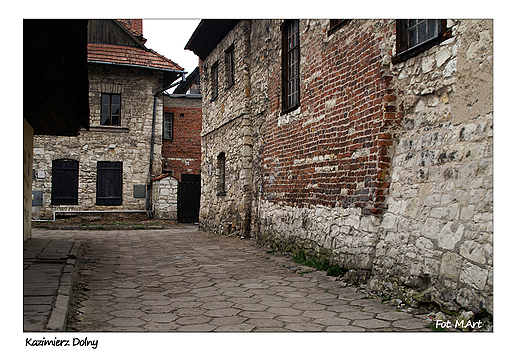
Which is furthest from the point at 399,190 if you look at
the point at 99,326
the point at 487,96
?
the point at 99,326

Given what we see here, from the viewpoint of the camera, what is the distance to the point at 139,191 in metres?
16.7

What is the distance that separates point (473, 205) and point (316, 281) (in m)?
2.34

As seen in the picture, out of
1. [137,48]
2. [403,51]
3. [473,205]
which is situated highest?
[137,48]

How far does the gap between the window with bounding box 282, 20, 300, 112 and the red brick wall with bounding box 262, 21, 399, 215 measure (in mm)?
346

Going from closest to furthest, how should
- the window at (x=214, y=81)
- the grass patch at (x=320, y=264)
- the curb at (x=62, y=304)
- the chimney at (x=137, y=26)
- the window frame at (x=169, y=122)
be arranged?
1. the curb at (x=62, y=304)
2. the grass patch at (x=320, y=264)
3. the window at (x=214, y=81)
4. the chimney at (x=137, y=26)
5. the window frame at (x=169, y=122)

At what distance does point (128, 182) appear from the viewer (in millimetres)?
16625

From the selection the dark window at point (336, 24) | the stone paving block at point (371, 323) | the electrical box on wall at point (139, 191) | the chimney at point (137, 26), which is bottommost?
the stone paving block at point (371, 323)

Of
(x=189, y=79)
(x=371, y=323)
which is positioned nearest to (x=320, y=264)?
(x=371, y=323)

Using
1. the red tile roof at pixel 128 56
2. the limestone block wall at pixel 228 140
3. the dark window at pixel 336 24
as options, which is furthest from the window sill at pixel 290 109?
the red tile roof at pixel 128 56

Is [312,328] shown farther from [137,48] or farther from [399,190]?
[137,48]

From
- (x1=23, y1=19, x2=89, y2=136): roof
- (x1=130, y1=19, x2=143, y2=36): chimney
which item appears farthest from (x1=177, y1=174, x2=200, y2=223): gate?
(x1=23, y1=19, x2=89, y2=136): roof

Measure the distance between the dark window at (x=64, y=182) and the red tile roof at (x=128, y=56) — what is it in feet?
13.4

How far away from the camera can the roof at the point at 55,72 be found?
3.98 meters

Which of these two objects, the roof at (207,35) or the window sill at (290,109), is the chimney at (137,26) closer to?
the roof at (207,35)
